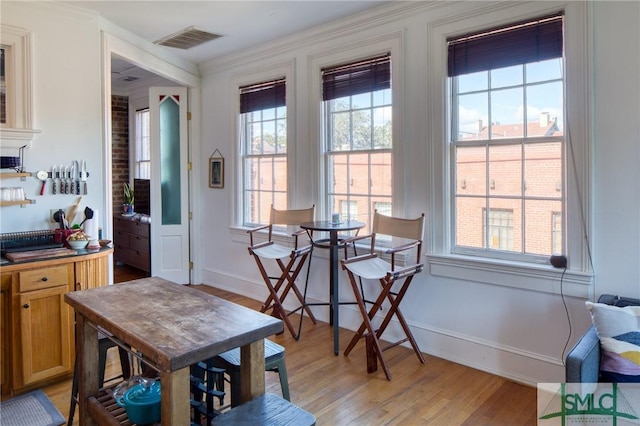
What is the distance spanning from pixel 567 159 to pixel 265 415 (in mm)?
2396

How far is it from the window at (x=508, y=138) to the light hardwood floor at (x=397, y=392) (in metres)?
0.91

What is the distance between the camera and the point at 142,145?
659 centimetres

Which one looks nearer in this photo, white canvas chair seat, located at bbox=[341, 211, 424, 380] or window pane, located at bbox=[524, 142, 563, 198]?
window pane, located at bbox=[524, 142, 563, 198]

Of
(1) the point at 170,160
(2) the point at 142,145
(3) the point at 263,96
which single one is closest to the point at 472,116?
(3) the point at 263,96

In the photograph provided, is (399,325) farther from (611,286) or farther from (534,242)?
(611,286)

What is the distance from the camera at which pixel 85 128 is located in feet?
12.2

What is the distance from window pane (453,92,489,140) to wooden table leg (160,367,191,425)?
8.57 feet

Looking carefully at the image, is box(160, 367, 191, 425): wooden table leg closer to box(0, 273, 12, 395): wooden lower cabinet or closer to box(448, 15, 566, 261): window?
box(0, 273, 12, 395): wooden lower cabinet

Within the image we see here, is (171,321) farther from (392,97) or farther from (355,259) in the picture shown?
(392,97)

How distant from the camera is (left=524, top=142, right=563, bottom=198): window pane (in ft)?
9.29

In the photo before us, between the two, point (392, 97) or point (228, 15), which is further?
point (228, 15)

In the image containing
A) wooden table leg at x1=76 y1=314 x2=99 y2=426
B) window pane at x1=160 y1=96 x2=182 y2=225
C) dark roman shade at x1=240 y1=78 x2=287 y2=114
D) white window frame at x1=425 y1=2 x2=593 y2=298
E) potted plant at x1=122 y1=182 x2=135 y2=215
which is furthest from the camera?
potted plant at x1=122 y1=182 x2=135 y2=215

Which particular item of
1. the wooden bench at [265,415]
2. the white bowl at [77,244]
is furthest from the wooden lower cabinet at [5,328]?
the wooden bench at [265,415]

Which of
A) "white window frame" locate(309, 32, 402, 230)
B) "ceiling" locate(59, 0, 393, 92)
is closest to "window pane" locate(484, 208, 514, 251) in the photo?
"white window frame" locate(309, 32, 402, 230)
